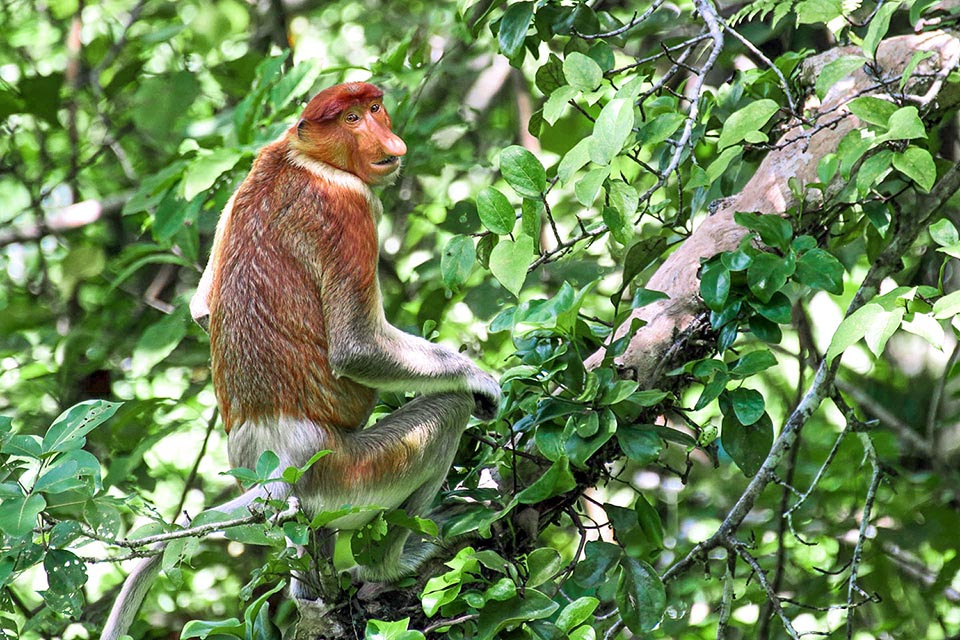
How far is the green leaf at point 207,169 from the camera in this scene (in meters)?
2.79

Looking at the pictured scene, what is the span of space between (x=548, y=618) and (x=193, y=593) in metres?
2.21

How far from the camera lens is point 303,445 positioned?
83.5 inches

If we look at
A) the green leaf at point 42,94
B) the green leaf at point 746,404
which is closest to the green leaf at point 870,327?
the green leaf at point 746,404

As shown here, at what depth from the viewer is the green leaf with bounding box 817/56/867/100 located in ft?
6.40

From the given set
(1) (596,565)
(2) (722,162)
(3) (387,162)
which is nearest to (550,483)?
(1) (596,565)

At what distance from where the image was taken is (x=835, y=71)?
1.96 m

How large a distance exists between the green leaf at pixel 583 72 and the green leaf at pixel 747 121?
0.83 ft

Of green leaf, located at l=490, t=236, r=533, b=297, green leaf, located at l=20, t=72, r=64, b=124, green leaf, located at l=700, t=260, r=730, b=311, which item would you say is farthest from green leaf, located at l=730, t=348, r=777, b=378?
green leaf, located at l=20, t=72, r=64, b=124

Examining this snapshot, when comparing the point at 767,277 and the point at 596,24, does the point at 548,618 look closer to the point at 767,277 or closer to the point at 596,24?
the point at 767,277

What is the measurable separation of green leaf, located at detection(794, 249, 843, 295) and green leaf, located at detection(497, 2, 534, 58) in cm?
74

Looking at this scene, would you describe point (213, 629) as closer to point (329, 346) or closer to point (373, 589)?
point (373, 589)

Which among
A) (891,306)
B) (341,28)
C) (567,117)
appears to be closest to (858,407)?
(567,117)

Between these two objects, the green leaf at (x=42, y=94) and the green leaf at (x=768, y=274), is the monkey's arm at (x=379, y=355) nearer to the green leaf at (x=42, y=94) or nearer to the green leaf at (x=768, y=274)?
the green leaf at (x=768, y=274)

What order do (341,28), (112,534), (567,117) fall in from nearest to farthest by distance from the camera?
1. (112,534)
2. (567,117)
3. (341,28)
